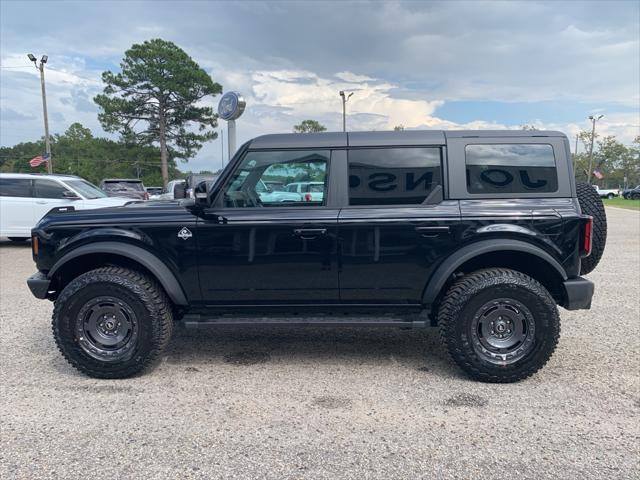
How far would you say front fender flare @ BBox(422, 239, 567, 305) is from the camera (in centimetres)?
351

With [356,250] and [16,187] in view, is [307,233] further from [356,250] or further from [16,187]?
[16,187]

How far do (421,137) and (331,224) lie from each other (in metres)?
1.00

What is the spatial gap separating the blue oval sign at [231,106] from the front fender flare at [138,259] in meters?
7.49

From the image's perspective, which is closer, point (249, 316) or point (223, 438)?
point (223, 438)

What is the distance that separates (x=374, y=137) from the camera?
373 cm

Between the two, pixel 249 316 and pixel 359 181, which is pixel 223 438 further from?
pixel 359 181

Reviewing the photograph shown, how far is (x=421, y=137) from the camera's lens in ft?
12.2

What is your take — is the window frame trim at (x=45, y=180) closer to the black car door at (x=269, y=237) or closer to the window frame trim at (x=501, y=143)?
the black car door at (x=269, y=237)

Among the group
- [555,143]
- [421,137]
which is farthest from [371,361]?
[555,143]

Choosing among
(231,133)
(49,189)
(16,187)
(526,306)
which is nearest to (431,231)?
(526,306)

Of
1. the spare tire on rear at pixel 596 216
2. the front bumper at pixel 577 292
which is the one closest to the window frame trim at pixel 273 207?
the front bumper at pixel 577 292

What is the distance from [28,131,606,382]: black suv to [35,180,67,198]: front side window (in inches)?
311

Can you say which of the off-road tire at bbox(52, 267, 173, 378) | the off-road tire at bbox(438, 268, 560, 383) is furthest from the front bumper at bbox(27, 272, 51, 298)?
the off-road tire at bbox(438, 268, 560, 383)

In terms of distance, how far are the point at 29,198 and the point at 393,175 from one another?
1010cm
